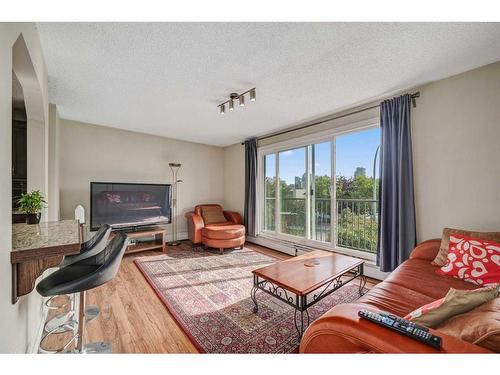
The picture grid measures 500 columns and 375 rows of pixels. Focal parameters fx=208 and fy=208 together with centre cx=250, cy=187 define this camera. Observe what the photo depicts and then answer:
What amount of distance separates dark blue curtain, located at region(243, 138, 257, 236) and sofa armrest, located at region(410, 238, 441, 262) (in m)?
2.82

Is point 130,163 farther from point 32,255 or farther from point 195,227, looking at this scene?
point 32,255

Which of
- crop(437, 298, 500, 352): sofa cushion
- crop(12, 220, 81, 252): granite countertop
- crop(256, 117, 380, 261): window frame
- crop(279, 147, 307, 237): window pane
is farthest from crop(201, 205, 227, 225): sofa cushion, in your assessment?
crop(437, 298, 500, 352): sofa cushion

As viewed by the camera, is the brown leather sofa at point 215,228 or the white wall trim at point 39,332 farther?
the brown leather sofa at point 215,228

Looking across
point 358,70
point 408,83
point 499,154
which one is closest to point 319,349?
point 358,70

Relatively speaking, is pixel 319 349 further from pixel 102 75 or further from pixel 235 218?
pixel 235 218

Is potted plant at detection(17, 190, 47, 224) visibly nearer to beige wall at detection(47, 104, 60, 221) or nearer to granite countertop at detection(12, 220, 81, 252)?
granite countertop at detection(12, 220, 81, 252)

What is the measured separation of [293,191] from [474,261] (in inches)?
101

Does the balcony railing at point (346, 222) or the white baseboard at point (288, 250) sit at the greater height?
the balcony railing at point (346, 222)

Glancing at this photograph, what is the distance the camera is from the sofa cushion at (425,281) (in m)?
1.50

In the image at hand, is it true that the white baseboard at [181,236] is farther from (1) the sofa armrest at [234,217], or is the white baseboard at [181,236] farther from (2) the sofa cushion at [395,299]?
(2) the sofa cushion at [395,299]

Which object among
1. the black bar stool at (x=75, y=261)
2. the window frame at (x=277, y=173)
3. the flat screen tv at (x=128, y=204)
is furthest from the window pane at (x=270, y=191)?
the black bar stool at (x=75, y=261)

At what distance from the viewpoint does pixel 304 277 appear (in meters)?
1.83

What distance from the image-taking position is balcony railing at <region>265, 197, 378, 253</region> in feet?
9.98
